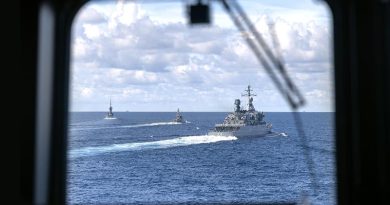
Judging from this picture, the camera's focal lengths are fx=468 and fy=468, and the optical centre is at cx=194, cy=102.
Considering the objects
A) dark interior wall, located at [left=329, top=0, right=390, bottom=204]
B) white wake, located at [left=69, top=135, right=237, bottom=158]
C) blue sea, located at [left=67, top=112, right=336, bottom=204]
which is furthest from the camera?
white wake, located at [left=69, top=135, right=237, bottom=158]

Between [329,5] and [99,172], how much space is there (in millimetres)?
50344

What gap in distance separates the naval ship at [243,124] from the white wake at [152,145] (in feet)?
4.54

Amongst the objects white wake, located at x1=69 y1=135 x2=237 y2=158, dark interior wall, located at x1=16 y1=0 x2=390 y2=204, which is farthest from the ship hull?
dark interior wall, located at x1=16 y1=0 x2=390 y2=204

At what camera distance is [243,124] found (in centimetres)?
5872

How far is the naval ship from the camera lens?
56850mm

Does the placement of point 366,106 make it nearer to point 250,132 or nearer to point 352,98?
point 352,98

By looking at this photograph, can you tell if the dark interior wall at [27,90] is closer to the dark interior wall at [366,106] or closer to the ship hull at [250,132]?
the dark interior wall at [366,106]

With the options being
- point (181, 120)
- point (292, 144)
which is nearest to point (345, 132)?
point (292, 144)

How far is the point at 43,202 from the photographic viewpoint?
6.62ft

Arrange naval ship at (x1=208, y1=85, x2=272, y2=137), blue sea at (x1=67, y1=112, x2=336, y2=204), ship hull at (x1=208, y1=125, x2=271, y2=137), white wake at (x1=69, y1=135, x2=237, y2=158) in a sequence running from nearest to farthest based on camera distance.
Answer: blue sea at (x1=67, y1=112, x2=336, y2=204)
naval ship at (x1=208, y1=85, x2=272, y2=137)
white wake at (x1=69, y1=135, x2=237, y2=158)
ship hull at (x1=208, y1=125, x2=271, y2=137)

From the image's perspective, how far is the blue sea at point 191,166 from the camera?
138 ft

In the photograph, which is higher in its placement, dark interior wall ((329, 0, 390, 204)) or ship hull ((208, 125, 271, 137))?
dark interior wall ((329, 0, 390, 204))

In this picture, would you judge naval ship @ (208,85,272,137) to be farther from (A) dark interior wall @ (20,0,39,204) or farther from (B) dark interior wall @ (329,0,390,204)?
(A) dark interior wall @ (20,0,39,204)

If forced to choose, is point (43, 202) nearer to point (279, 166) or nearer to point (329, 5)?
point (329, 5)
